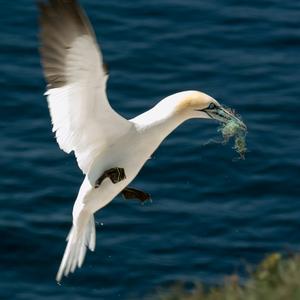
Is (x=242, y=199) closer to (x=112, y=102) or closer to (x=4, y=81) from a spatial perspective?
(x=112, y=102)

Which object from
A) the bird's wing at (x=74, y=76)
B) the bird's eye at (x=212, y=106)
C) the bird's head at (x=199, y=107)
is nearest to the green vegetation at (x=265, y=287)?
the bird's wing at (x=74, y=76)

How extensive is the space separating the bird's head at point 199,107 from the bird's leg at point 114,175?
2.05 feet

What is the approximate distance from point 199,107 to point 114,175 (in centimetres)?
84

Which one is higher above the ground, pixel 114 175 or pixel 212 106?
pixel 212 106

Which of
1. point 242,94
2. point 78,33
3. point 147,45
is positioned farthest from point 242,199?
point 78,33

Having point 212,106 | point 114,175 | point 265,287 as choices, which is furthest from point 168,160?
point 265,287

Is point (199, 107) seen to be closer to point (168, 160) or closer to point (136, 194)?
point (136, 194)

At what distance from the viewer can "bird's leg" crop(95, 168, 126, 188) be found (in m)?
10.9

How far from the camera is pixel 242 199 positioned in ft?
49.6

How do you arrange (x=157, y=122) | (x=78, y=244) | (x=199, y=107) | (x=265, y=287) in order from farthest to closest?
(x=78, y=244) < (x=199, y=107) < (x=157, y=122) < (x=265, y=287)

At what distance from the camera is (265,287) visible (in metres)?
7.32

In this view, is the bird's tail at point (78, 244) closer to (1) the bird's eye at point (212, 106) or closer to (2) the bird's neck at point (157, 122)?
(2) the bird's neck at point (157, 122)

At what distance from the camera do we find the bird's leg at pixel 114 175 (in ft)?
35.6

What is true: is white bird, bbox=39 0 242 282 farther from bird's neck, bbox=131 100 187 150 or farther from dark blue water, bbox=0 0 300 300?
dark blue water, bbox=0 0 300 300
